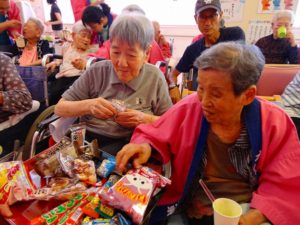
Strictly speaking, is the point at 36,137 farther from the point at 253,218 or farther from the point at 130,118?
the point at 253,218

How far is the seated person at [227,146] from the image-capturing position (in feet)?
2.90

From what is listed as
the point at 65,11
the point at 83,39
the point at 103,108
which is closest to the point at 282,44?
the point at 83,39

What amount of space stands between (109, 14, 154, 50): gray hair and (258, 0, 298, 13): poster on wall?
311cm

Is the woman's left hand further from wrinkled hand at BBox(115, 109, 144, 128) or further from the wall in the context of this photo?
the wall

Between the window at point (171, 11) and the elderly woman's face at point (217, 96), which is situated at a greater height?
the window at point (171, 11)

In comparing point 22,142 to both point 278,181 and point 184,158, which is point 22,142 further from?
point 278,181

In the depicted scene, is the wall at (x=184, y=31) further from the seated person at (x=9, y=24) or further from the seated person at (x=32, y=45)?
the seated person at (x=9, y=24)

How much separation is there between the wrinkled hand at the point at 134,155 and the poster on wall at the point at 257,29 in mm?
3365

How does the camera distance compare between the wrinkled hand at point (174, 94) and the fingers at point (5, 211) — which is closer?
the fingers at point (5, 211)

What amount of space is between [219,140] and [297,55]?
2366mm

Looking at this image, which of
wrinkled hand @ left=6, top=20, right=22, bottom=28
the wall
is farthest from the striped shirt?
wrinkled hand @ left=6, top=20, right=22, bottom=28

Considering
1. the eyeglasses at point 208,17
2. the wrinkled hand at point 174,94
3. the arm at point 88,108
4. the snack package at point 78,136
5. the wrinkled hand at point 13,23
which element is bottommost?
the wrinkled hand at point 174,94

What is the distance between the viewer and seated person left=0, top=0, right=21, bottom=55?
3.07 meters

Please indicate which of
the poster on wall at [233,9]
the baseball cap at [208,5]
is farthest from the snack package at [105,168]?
the poster on wall at [233,9]
